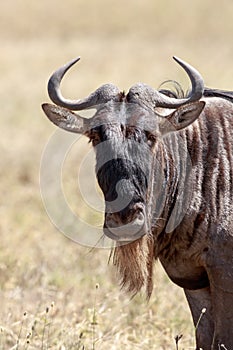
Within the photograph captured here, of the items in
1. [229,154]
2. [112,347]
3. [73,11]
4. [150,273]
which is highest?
[73,11]

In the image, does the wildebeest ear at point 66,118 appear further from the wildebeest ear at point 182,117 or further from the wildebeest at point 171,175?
the wildebeest ear at point 182,117

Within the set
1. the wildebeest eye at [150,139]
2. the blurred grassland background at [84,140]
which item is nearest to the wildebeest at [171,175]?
the wildebeest eye at [150,139]

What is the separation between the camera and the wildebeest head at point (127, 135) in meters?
5.00

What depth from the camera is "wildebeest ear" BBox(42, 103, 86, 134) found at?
5.51 meters

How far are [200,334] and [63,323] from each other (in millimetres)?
1424

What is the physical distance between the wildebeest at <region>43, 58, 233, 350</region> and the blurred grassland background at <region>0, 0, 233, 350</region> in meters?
0.82

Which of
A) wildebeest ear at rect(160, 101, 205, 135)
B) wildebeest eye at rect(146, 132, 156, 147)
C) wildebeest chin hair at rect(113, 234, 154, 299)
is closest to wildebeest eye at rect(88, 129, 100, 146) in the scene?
wildebeest eye at rect(146, 132, 156, 147)

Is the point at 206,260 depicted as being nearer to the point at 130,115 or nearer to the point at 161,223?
the point at 161,223

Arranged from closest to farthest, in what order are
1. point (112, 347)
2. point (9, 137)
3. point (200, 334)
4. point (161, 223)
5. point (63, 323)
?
point (161, 223) < point (200, 334) < point (112, 347) < point (63, 323) < point (9, 137)

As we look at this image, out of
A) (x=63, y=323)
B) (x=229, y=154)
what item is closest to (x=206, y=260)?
(x=229, y=154)

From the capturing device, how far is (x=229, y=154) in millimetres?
5504

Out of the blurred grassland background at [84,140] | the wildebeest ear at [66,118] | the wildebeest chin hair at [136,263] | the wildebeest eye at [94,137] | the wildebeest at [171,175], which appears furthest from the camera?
the blurred grassland background at [84,140]

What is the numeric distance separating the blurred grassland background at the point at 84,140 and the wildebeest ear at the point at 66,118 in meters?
1.13

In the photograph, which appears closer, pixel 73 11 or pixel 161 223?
pixel 161 223
